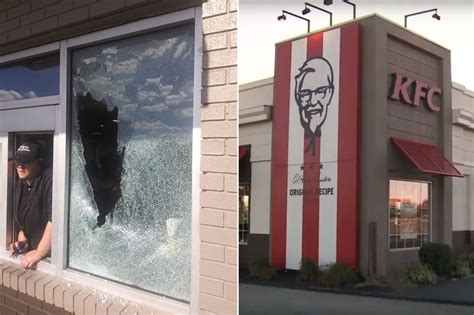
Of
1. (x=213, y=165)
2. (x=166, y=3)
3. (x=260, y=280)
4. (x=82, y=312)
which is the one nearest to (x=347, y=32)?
(x=260, y=280)

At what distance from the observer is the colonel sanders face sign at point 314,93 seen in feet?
5.46

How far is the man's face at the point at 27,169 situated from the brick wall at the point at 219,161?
1843mm

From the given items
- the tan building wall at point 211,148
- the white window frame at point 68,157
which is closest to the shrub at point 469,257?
the tan building wall at point 211,148

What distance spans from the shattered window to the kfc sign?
151 centimetres

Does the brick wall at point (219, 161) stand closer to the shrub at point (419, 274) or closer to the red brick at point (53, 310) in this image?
the shrub at point (419, 274)

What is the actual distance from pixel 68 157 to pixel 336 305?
2458 mm

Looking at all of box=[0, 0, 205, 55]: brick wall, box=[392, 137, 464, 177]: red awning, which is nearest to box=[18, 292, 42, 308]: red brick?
box=[0, 0, 205, 55]: brick wall

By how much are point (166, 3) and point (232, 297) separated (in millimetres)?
1546

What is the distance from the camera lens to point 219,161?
272 centimetres

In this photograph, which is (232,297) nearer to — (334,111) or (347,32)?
(334,111)

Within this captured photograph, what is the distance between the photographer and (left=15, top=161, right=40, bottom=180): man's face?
4.16 metres

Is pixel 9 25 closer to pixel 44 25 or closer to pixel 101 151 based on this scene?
pixel 44 25

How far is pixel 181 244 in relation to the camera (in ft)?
9.89


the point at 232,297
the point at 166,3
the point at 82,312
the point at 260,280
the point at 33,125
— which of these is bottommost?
the point at 82,312
